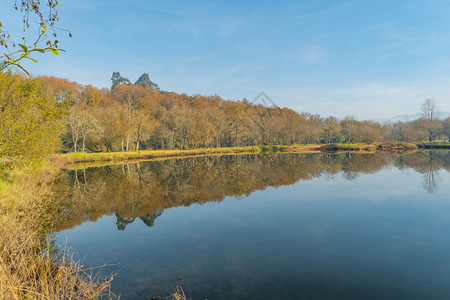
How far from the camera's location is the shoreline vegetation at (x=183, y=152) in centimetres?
5059

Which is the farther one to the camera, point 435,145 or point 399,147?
point 435,145

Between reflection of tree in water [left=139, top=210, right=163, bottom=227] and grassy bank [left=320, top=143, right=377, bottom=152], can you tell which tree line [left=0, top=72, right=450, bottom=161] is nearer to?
reflection of tree in water [left=139, top=210, right=163, bottom=227]

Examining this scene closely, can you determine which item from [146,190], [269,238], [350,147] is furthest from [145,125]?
[350,147]

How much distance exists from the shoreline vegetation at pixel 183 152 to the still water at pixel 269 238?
26.1 metres

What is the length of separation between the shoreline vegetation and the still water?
26111 mm

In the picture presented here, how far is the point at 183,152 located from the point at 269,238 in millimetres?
60282

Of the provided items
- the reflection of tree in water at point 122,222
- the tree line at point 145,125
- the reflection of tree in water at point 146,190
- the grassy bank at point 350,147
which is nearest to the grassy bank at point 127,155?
the tree line at point 145,125

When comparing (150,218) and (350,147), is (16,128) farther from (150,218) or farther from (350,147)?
(350,147)

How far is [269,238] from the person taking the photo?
13.7 m

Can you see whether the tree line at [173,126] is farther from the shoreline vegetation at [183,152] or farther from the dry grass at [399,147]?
the dry grass at [399,147]

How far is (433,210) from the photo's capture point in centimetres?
1755

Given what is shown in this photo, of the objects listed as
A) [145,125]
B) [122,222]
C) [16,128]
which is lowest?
[122,222]

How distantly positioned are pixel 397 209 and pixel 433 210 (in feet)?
7.00

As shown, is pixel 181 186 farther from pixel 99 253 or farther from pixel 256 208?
pixel 99 253
